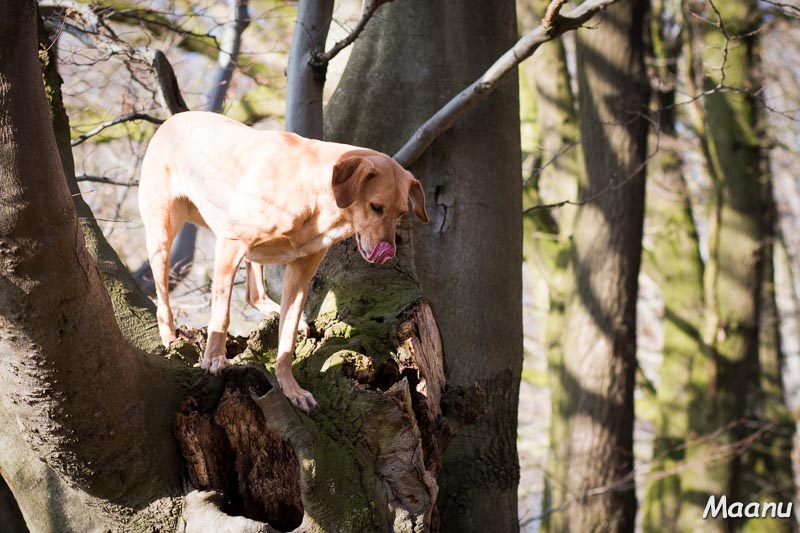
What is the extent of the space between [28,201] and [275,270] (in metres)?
2.40

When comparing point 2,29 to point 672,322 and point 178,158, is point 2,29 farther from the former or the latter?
point 672,322

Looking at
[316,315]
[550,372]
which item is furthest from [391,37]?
[550,372]

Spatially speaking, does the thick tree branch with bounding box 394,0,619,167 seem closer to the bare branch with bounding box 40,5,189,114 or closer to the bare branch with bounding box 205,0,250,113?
the bare branch with bounding box 40,5,189,114

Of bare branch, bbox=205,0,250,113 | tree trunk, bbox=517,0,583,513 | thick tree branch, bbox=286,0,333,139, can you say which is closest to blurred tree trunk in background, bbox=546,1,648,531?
tree trunk, bbox=517,0,583,513

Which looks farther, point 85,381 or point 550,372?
point 550,372

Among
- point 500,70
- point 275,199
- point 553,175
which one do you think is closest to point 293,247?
point 275,199

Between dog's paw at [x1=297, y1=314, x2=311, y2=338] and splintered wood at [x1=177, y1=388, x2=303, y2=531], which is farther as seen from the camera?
dog's paw at [x1=297, y1=314, x2=311, y2=338]

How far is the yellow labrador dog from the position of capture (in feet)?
10.6

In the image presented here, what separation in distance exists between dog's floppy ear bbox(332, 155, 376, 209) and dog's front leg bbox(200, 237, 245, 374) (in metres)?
0.50

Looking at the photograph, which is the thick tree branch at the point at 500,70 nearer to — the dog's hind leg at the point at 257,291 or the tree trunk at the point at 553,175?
the dog's hind leg at the point at 257,291

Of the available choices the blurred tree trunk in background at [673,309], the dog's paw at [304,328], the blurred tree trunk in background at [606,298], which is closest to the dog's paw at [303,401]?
the dog's paw at [304,328]

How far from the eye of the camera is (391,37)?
5.65 m

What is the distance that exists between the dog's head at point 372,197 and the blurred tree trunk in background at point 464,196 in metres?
2.10

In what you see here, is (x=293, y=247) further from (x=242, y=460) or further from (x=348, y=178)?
(x=242, y=460)
